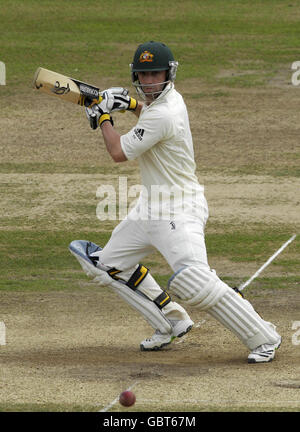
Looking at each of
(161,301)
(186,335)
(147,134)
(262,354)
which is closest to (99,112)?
(147,134)

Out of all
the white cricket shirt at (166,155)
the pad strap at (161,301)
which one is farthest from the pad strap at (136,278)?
the white cricket shirt at (166,155)

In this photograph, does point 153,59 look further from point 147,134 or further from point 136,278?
point 136,278

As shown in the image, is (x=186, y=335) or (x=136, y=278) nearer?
(x=136, y=278)

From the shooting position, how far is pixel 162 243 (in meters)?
8.15

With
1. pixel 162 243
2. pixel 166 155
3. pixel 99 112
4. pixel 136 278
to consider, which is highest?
pixel 99 112

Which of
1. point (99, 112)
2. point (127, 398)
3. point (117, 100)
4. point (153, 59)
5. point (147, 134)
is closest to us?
point (127, 398)

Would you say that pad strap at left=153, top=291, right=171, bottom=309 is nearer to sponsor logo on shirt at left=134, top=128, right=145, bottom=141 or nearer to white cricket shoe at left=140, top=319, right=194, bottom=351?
white cricket shoe at left=140, top=319, right=194, bottom=351

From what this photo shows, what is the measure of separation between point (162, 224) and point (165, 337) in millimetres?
996

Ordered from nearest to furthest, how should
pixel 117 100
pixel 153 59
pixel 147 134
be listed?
pixel 147 134 < pixel 153 59 < pixel 117 100

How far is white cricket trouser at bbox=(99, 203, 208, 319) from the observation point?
796cm

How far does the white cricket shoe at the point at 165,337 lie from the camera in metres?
8.59

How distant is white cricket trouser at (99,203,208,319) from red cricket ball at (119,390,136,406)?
1344 mm

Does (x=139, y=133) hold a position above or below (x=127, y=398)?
above
